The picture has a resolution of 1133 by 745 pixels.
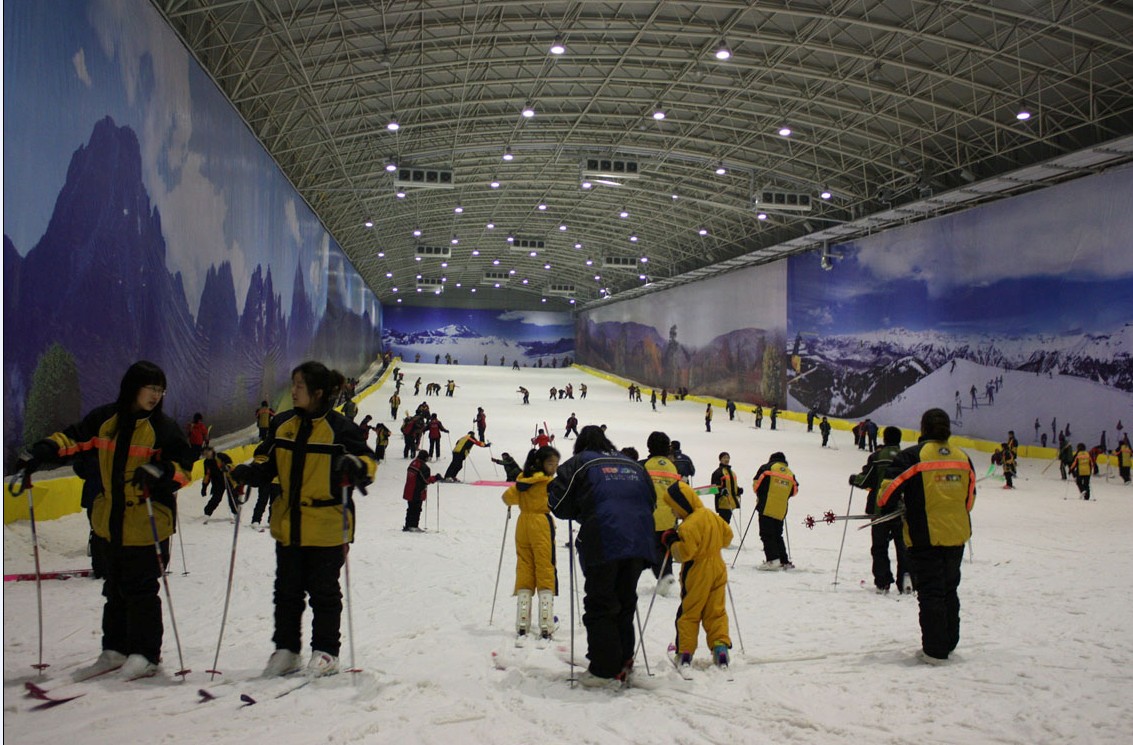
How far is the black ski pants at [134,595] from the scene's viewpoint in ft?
13.0

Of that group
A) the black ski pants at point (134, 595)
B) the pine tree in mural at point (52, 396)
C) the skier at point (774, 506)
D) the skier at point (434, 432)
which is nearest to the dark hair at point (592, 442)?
the black ski pants at point (134, 595)

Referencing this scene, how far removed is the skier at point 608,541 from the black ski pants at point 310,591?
1256 millimetres

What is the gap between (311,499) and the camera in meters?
3.96

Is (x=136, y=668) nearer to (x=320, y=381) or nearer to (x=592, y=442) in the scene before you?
(x=320, y=381)

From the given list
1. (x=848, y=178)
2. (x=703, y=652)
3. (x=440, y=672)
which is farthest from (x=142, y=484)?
(x=848, y=178)

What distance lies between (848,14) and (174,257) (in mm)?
16571

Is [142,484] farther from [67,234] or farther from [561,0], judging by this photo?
[561,0]

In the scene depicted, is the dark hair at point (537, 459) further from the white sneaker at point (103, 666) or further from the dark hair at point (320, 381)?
the white sneaker at point (103, 666)

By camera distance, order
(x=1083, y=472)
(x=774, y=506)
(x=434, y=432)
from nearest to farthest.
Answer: (x=774, y=506)
(x=1083, y=472)
(x=434, y=432)

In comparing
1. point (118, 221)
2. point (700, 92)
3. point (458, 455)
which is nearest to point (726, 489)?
point (458, 455)

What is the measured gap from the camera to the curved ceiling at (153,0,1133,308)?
62.1ft

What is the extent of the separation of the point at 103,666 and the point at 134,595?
39cm

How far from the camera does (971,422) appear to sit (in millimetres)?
27031

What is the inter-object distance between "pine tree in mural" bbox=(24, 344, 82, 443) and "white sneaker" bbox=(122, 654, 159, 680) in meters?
8.22
